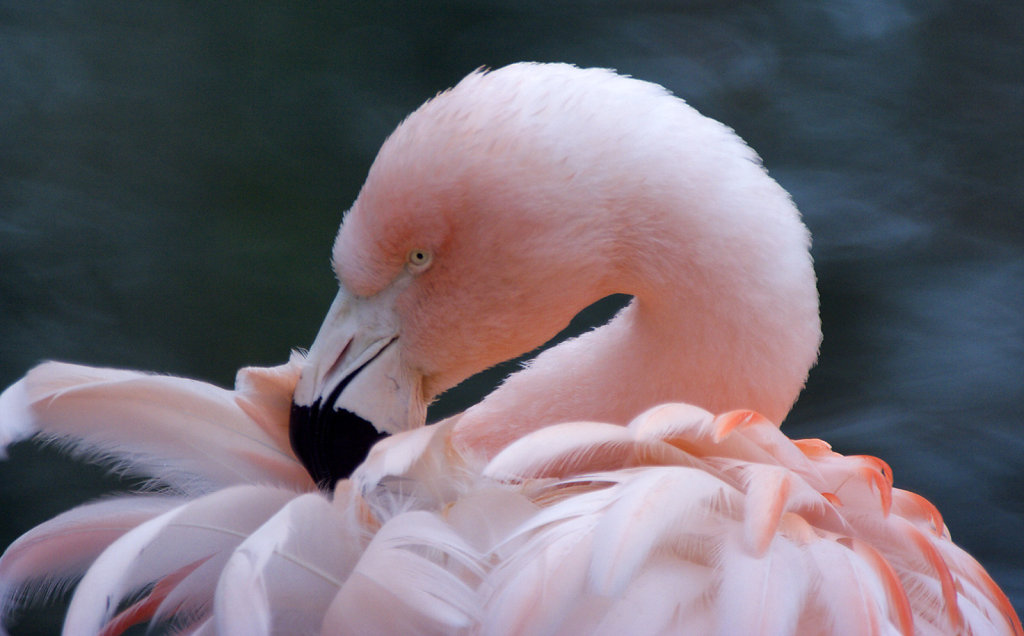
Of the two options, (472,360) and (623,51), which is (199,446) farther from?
(623,51)

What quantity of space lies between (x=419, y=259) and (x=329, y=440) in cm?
29

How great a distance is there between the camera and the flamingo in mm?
1124

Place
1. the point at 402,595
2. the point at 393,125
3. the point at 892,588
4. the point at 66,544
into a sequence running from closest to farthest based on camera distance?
the point at 402,595, the point at 892,588, the point at 66,544, the point at 393,125

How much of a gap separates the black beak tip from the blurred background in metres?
1.49

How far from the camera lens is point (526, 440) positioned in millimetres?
1257

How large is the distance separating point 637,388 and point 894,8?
2946 millimetres

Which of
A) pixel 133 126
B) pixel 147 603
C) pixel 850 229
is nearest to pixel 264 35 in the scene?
pixel 133 126

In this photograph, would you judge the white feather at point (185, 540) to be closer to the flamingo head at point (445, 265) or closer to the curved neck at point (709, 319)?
the flamingo head at point (445, 265)

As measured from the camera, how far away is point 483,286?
58.4 inches

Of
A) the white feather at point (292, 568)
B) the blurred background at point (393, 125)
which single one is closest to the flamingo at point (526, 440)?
the white feather at point (292, 568)

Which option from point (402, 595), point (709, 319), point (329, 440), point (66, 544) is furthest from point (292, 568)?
point (709, 319)

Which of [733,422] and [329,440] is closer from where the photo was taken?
[733,422]

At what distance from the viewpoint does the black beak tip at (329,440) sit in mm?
1414

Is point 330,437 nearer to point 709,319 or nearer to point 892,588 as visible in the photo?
point 709,319
